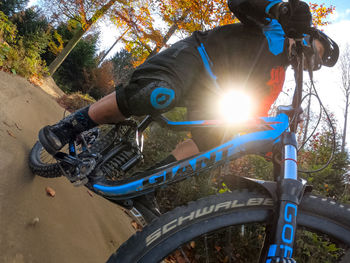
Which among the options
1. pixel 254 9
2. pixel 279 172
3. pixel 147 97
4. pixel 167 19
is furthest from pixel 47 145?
pixel 167 19

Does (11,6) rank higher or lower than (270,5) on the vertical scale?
higher

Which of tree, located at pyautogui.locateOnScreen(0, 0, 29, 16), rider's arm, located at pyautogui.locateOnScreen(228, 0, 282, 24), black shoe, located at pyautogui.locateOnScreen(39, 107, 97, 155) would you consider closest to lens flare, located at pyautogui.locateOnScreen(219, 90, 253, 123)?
rider's arm, located at pyautogui.locateOnScreen(228, 0, 282, 24)

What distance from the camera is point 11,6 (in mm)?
18312

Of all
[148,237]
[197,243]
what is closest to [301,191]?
[148,237]

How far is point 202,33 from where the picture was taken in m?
1.65

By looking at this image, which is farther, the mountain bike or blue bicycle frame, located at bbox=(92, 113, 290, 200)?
blue bicycle frame, located at bbox=(92, 113, 290, 200)

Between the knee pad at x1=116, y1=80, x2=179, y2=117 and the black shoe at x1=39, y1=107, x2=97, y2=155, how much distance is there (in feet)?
1.22

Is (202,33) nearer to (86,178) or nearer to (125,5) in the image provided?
(86,178)

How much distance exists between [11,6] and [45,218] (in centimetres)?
2321

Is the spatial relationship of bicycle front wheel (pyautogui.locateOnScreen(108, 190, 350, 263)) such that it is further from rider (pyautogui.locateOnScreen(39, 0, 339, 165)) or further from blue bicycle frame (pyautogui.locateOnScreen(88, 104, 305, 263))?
rider (pyautogui.locateOnScreen(39, 0, 339, 165))

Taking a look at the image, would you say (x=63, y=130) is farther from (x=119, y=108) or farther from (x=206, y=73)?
(x=206, y=73)

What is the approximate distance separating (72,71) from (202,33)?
20.1 m

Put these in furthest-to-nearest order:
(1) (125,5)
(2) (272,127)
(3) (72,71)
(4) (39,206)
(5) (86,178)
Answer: (3) (72,71) → (1) (125,5) → (4) (39,206) → (5) (86,178) → (2) (272,127)

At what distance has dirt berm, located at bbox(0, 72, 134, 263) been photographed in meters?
1.39
